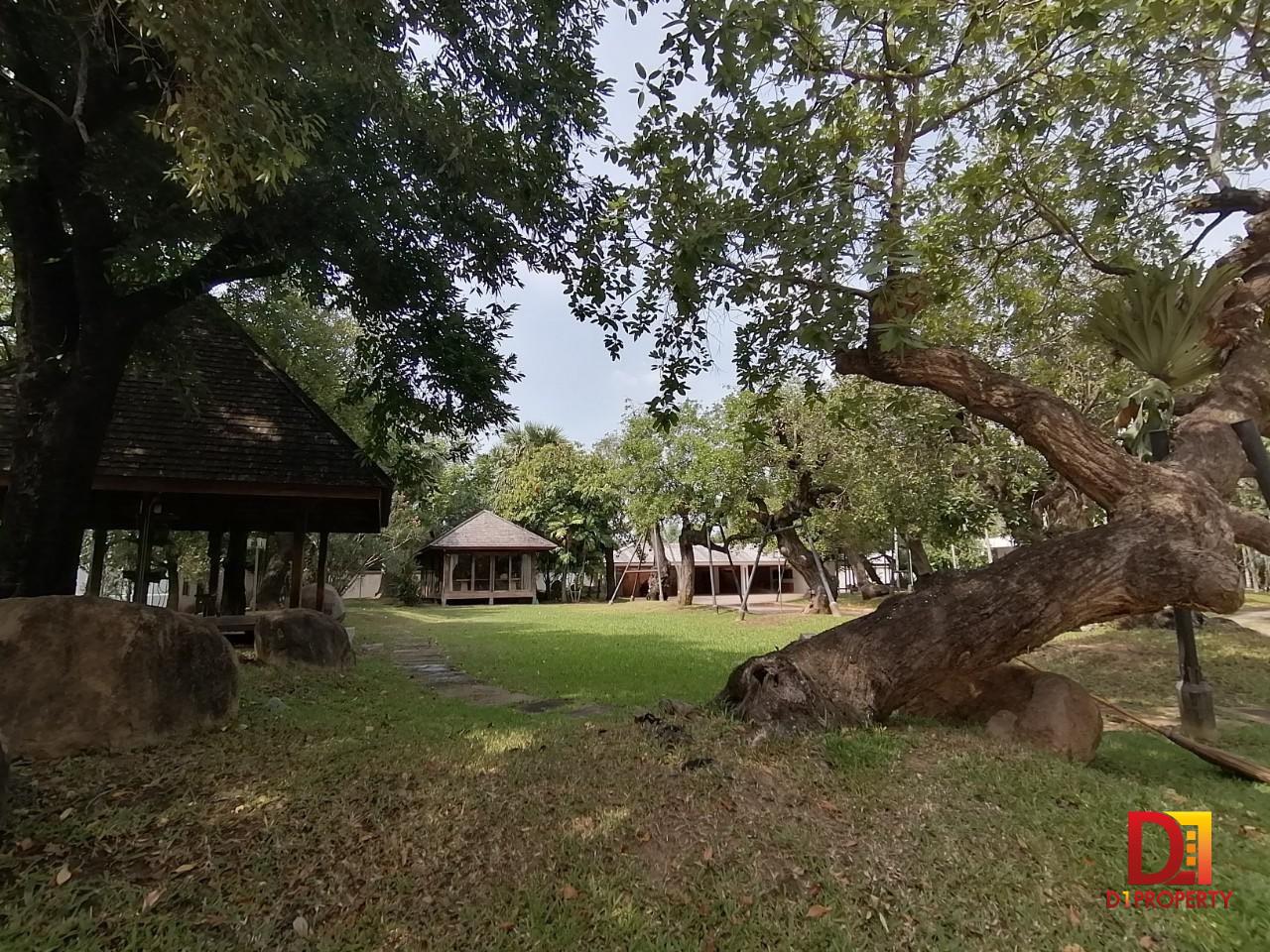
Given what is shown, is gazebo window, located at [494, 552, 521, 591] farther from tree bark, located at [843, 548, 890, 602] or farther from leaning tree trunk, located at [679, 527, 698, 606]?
tree bark, located at [843, 548, 890, 602]

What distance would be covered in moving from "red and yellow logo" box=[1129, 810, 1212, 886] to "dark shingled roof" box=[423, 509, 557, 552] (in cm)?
2747

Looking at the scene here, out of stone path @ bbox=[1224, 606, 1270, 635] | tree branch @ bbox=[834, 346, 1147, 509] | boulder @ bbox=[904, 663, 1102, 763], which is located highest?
tree branch @ bbox=[834, 346, 1147, 509]

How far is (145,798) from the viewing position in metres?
3.96

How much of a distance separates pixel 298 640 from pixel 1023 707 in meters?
8.45

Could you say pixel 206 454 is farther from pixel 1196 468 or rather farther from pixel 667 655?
pixel 1196 468

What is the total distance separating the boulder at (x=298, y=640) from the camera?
854 cm

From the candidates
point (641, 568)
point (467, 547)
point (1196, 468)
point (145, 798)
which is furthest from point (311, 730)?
point (641, 568)

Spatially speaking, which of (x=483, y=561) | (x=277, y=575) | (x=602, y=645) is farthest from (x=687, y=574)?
(x=277, y=575)

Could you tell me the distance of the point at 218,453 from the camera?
340 inches

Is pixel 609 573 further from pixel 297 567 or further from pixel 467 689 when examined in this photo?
pixel 467 689

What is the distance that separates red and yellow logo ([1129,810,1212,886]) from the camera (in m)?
3.10

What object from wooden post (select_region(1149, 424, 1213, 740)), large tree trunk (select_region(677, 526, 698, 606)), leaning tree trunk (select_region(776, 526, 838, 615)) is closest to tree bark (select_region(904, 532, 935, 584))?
leaning tree trunk (select_region(776, 526, 838, 615))

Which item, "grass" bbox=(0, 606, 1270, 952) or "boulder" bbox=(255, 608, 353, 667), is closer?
"grass" bbox=(0, 606, 1270, 952)

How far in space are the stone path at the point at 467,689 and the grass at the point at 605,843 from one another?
1.55 meters
